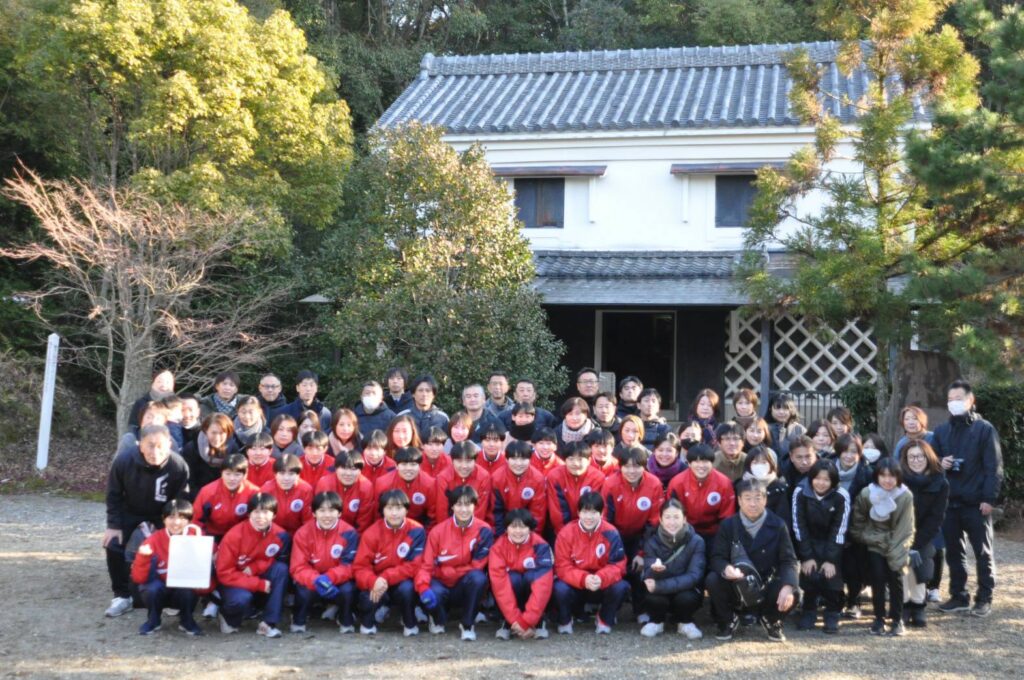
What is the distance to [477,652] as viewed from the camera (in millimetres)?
5953

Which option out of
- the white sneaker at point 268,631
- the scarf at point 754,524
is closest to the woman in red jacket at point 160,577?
the white sneaker at point 268,631

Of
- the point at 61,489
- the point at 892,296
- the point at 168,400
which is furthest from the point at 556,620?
the point at 61,489

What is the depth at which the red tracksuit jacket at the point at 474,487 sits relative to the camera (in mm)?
6879

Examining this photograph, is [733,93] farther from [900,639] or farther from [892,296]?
[900,639]

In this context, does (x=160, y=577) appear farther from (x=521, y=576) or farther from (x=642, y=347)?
(x=642, y=347)

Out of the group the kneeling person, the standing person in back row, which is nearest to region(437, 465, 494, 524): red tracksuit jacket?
the kneeling person

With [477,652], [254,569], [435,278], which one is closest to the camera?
[477,652]

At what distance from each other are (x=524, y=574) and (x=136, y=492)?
→ 2.60m

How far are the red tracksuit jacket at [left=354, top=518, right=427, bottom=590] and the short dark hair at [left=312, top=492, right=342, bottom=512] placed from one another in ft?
0.87

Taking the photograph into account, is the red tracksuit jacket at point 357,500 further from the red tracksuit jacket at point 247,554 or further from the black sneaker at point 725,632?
the black sneaker at point 725,632

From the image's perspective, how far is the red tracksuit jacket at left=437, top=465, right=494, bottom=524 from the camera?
688 centimetres

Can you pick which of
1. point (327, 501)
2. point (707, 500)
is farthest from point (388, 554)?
point (707, 500)

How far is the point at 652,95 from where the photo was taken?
15.9 metres

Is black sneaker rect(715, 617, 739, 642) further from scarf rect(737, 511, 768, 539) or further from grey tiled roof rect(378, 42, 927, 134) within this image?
grey tiled roof rect(378, 42, 927, 134)
